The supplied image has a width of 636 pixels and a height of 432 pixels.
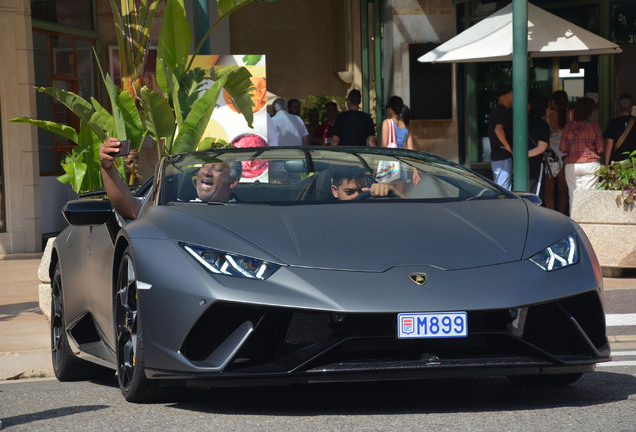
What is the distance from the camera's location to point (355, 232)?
208 inches

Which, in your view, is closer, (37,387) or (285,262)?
(285,262)

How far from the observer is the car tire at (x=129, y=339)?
5285mm

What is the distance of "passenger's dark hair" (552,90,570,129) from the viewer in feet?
52.1

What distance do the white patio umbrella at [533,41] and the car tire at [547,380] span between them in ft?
26.5

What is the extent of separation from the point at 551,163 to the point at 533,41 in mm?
1740

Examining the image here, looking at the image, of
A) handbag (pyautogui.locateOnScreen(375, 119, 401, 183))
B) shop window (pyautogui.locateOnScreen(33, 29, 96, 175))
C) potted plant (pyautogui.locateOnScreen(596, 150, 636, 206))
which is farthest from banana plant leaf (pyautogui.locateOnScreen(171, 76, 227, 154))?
shop window (pyautogui.locateOnScreen(33, 29, 96, 175))

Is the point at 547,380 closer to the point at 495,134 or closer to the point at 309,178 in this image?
the point at 309,178

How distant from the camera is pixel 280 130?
16.0 meters

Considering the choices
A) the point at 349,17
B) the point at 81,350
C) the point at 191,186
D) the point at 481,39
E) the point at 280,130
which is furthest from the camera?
the point at 349,17

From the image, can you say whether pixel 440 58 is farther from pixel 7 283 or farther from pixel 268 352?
pixel 268 352

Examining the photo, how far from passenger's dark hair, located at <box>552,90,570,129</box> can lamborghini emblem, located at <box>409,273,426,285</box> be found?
37.0 feet

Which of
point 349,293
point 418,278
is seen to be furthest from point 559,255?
point 349,293

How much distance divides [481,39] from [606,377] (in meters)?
8.54

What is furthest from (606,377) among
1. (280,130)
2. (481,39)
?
(280,130)
